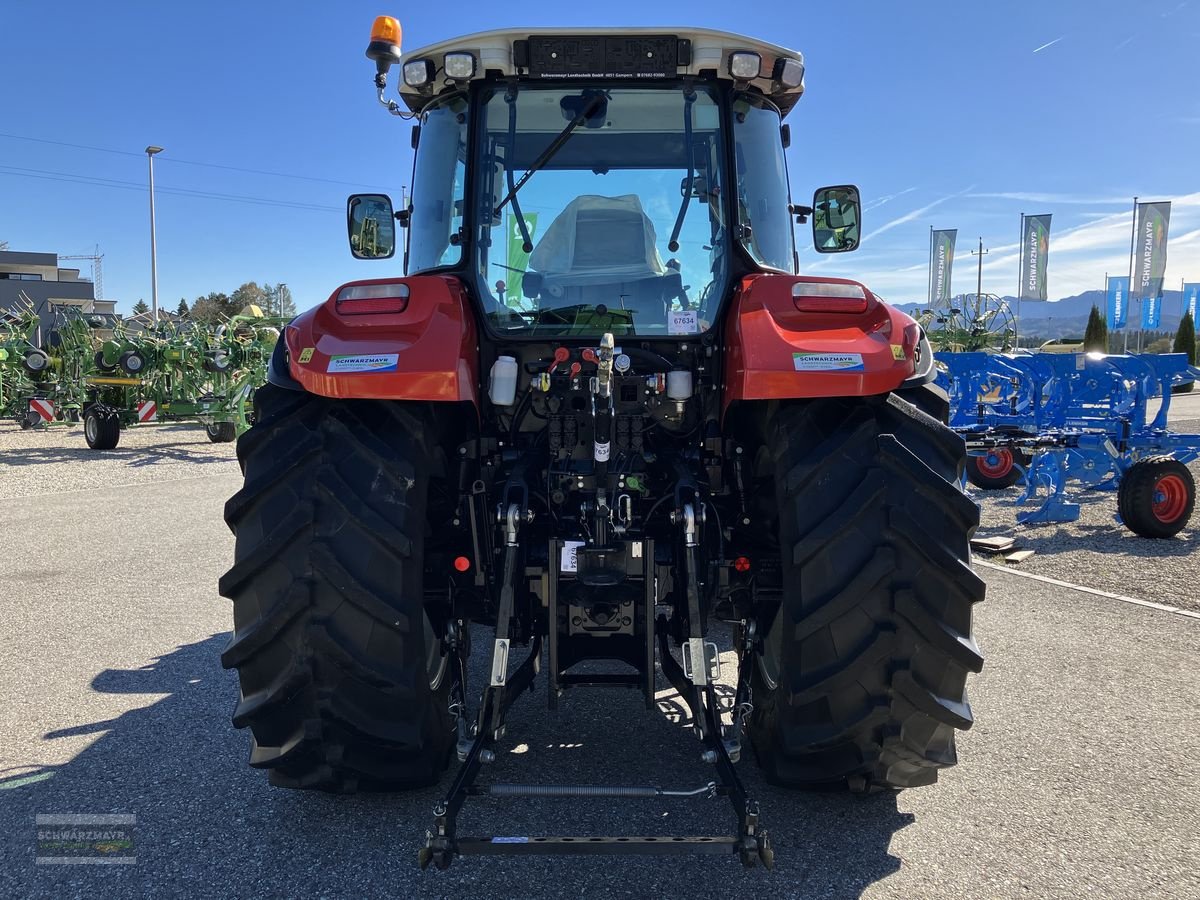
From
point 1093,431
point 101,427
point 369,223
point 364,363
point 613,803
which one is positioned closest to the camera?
point 364,363

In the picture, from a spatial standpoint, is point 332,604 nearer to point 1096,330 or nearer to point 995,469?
point 995,469

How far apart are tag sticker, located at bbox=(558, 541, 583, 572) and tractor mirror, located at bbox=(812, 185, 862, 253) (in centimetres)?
194

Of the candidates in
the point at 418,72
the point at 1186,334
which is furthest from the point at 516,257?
the point at 1186,334

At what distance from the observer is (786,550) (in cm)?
236

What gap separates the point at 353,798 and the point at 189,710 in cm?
125

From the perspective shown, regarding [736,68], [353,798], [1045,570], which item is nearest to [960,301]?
[1045,570]

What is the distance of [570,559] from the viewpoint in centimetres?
263

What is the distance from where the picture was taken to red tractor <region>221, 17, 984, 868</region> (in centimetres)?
234

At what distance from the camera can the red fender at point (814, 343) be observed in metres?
2.42

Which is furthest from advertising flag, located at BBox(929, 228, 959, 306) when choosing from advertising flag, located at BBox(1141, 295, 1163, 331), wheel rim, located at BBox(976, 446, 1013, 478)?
wheel rim, located at BBox(976, 446, 1013, 478)

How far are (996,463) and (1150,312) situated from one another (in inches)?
1036
